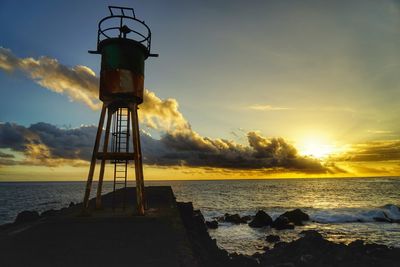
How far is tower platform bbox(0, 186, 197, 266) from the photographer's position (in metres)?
7.38

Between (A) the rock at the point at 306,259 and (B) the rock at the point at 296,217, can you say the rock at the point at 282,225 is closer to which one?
(B) the rock at the point at 296,217

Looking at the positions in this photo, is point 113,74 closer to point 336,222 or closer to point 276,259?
point 276,259

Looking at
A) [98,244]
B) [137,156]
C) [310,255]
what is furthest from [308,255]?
[98,244]

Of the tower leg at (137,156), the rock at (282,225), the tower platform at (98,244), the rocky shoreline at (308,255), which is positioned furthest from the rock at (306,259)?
the rock at (282,225)

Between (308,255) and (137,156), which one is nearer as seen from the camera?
(137,156)

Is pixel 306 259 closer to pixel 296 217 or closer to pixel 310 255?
pixel 310 255

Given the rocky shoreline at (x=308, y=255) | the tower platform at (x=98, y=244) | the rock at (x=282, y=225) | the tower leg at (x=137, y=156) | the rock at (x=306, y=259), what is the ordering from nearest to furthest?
the tower platform at (x=98, y=244) → the rocky shoreline at (x=308, y=255) → the tower leg at (x=137, y=156) → the rock at (x=306, y=259) → the rock at (x=282, y=225)

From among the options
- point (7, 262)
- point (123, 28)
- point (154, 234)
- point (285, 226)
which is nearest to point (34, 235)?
point (7, 262)

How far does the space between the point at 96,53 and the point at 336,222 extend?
32.3 meters

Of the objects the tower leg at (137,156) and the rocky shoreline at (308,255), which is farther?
the tower leg at (137,156)

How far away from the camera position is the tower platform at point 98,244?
24.2 feet

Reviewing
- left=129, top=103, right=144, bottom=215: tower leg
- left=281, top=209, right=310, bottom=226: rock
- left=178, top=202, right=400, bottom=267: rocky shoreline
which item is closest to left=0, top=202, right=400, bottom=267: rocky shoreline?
left=178, top=202, right=400, bottom=267: rocky shoreline

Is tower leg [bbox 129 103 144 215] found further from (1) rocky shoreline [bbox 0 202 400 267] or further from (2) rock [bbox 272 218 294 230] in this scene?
(2) rock [bbox 272 218 294 230]

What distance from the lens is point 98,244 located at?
→ 8570mm
